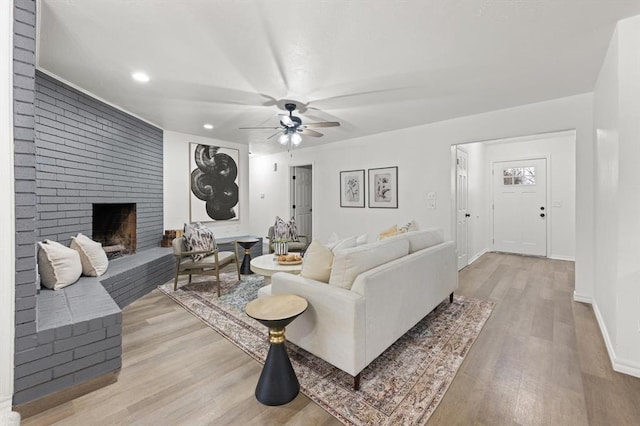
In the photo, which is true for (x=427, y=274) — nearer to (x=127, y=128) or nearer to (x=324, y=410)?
(x=324, y=410)

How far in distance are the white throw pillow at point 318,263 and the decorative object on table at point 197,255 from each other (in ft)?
5.90

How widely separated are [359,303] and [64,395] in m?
1.92

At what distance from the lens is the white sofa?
172 cm

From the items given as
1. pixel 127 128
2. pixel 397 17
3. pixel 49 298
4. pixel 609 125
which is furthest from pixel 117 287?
pixel 609 125

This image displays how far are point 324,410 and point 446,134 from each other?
4.01m

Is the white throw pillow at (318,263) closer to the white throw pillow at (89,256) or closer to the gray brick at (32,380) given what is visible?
the gray brick at (32,380)

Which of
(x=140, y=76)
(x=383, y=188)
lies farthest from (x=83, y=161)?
(x=383, y=188)

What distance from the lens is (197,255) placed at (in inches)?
148

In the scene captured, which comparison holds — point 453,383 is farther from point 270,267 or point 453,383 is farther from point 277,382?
point 270,267

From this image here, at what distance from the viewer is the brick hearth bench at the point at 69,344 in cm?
164

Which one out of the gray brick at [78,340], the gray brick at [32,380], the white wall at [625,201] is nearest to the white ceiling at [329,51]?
the white wall at [625,201]

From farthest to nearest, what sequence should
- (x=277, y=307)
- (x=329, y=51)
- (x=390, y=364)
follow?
(x=329, y=51)
(x=390, y=364)
(x=277, y=307)

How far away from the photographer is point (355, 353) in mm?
1688

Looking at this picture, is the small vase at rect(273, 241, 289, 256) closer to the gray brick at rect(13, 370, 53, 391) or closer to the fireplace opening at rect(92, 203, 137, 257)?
the gray brick at rect(13, 370, 53, 391)
